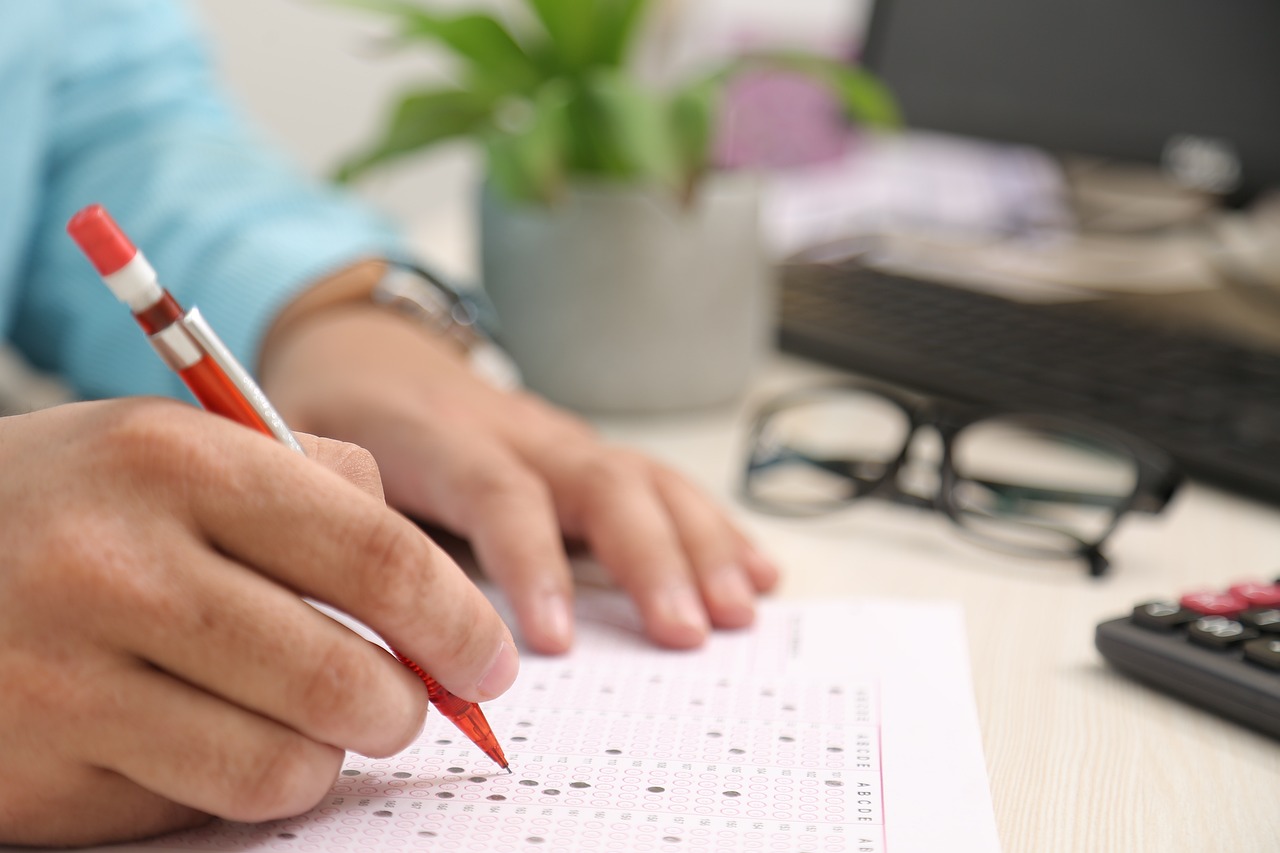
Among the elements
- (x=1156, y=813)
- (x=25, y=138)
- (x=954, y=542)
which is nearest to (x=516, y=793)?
(x=1156, y=813)

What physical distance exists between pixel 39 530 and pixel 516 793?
130 millimetres

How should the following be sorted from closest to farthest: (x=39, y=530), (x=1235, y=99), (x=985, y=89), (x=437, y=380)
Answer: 1. (x=39, y=530)
2. (x=437, y=380)
3. (x=1235, y=99)
4. (x=985, y=89)

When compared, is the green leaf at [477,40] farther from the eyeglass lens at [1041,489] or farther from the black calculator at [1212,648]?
the black calculator at [1212,648]

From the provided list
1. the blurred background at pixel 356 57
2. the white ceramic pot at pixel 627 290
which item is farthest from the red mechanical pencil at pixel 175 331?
the blurred background at pixel 356 57

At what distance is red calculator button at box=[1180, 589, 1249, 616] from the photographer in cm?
39

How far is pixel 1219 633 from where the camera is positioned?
37 centimetres

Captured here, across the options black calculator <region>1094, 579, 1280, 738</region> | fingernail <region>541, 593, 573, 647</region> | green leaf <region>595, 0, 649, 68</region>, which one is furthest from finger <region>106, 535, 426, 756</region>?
green leaf <region>595, 0, 649, 68</region>

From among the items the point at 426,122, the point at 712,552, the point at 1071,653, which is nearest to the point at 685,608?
the point at 712,552

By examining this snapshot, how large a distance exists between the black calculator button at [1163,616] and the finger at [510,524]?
7.4 inches

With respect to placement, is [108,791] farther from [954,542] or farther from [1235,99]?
[1235,99]

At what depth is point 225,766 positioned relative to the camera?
0.26 metres

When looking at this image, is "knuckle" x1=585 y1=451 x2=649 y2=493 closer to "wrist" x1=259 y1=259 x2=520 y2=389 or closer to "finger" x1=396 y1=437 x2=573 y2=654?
"finger" x1=396 y1=437 x2=573 y2=654

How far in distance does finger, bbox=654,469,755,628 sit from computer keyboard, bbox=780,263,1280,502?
22 cm

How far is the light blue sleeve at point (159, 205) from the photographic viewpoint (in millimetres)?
616
